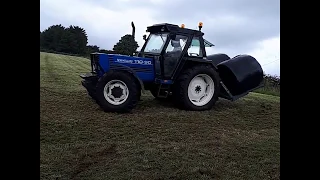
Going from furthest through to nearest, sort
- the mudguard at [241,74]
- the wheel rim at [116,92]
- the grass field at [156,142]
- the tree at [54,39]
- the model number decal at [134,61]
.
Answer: the tree at [54,39]
the mudguard at [241,74]
the model number decal at [134,61]
the wheel rim at [116,92]
the grass field at [156,142]

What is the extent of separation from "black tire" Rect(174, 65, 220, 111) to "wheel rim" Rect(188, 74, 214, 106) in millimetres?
97

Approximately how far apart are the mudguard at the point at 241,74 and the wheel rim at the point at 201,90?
601 millimetres

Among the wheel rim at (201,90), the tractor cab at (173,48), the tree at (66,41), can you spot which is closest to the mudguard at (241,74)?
the wheel rim at (201,90)

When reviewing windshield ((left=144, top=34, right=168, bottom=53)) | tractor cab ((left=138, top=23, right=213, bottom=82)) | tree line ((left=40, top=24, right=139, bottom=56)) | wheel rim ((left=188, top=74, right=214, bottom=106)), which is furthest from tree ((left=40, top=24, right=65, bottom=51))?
wheel rim ((left=188, top=74, right=214, bottom=106))

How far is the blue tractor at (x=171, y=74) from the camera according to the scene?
7.00m

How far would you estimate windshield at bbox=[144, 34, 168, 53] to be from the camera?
7.83m

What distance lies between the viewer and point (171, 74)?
25.4 feet

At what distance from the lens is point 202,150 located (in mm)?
4762

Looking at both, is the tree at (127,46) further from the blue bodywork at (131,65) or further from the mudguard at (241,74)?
the mudguard at (241,74)

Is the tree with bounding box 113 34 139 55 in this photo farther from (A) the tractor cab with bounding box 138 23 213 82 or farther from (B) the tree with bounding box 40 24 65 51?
(B) the tree with bounding box 40 24 65 51

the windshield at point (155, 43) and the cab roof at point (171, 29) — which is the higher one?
the cab roof at point (171, 29)
